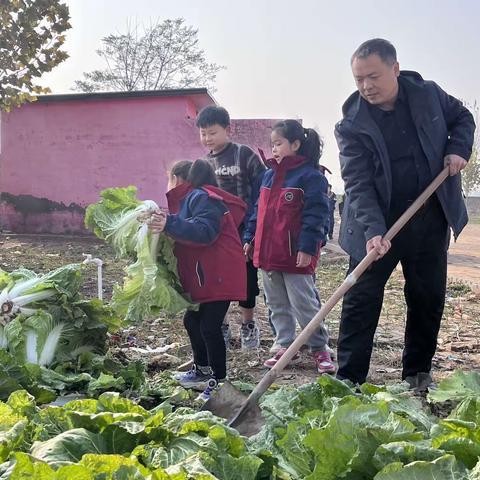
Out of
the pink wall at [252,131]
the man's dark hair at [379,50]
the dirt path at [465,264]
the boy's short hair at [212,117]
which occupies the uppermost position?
the pink wall at [252,131]

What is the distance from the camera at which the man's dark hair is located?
3.39 metres

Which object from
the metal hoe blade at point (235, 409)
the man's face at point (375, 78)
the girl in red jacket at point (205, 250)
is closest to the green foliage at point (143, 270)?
the girl in red jacket at point (205, 250)

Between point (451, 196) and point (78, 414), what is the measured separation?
2525 mm

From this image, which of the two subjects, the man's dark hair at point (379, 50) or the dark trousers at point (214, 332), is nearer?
the man's dark hair at point (379, 50)

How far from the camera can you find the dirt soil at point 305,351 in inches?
180

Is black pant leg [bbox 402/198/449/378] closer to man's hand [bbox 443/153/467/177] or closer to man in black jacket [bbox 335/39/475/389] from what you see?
man in black jacket [bbox 335/39/475/389]

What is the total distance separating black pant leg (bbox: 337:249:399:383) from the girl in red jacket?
697 millimetres

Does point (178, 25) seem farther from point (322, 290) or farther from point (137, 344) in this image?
point (137, 344)

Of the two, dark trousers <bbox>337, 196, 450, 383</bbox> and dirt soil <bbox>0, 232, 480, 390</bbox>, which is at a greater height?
dark trousers <bbox>337, 196, 450, 383</bbox>

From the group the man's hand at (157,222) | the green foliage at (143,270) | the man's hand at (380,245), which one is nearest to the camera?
the man's hand at (380,245)

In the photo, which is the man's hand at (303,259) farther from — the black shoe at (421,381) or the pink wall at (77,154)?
the pink wall at (77,154)

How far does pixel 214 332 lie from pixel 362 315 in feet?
3.08

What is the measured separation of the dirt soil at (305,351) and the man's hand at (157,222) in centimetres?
122

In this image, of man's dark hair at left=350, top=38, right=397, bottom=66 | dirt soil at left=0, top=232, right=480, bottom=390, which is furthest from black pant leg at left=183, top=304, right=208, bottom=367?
man's dark hair at left=350, top=38, right=397, bottom=66
